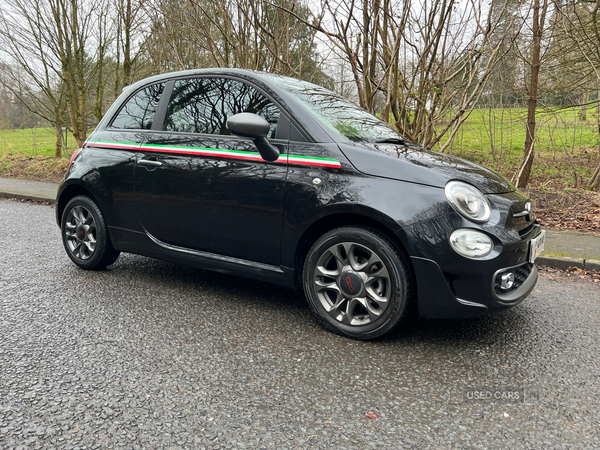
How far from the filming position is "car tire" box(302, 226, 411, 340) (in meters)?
2.68

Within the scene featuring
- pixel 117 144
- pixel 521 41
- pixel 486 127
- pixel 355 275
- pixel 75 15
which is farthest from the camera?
pixel 486 127

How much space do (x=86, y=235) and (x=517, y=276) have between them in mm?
3523

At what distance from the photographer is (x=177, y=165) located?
3.45 metres

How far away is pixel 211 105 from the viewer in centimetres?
346

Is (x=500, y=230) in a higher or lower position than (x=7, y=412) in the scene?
higher

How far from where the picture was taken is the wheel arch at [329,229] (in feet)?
8.91

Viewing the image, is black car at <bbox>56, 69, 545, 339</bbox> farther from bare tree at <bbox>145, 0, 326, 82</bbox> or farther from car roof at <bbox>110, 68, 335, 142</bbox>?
bare tree at <bbox>145, 0, 326, 82</bbox>

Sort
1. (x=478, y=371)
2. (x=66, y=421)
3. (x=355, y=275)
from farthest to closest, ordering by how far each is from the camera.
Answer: (x=355, y=275)
(x=478, y=371)
(x=66, y=421)

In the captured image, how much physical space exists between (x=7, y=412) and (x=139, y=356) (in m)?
0.68

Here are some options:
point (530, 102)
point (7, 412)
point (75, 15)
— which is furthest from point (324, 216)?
point (75, 15)

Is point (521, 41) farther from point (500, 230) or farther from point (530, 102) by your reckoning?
point (500, 230)

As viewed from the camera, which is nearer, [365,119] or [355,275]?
[355,275]

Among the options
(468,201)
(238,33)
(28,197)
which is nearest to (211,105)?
(468,201)

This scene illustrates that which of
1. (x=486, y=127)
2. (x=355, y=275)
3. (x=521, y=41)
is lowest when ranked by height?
(x=355, y=275)
